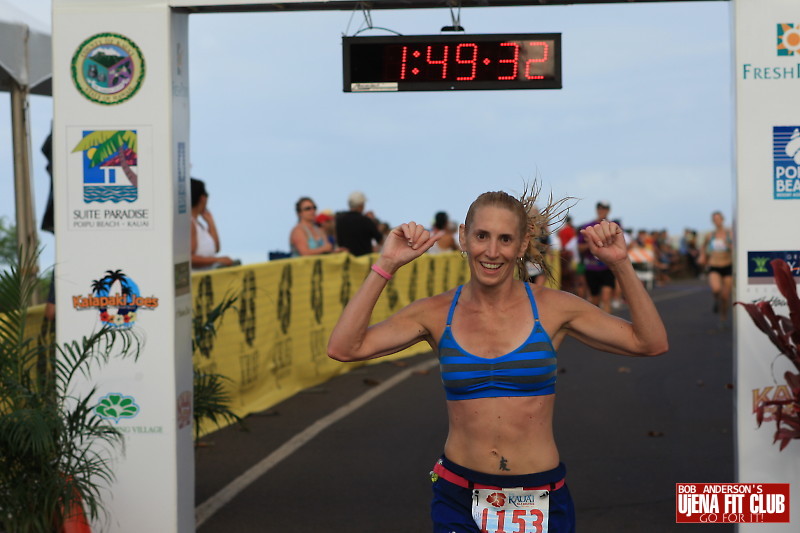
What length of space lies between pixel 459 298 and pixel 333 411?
8174 mm

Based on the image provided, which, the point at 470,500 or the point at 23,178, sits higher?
the point at 23,178

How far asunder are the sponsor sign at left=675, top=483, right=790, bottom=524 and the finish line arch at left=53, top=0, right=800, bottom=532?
8 centimetres

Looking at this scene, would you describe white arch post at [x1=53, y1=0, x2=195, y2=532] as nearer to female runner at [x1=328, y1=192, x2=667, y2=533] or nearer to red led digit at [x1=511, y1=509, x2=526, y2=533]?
female runner at [x1=328, y1=192, x2=667, y2=533]

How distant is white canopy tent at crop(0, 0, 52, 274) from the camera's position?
12.7m

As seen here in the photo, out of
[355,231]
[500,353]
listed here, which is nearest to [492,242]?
[500,353]

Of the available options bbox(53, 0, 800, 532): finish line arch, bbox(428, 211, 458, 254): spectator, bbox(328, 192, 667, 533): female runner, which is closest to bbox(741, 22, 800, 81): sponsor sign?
bbox(53, 0, 800, 532): finish line arch

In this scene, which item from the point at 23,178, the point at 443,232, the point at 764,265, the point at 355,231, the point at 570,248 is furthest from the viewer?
the point at 570,248

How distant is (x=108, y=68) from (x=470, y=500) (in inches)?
151

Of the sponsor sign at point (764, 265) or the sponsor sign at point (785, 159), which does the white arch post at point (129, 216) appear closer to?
the sponsor sign at point (764, 265)

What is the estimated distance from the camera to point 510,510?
5.00 meters

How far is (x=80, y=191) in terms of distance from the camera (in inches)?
301

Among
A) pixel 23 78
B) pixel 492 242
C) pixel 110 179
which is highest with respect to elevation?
pixel 23 78

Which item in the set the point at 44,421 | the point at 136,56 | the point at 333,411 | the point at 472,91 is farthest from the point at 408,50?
the point at 333,411

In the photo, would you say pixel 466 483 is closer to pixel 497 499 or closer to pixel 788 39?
pixel 497 499
